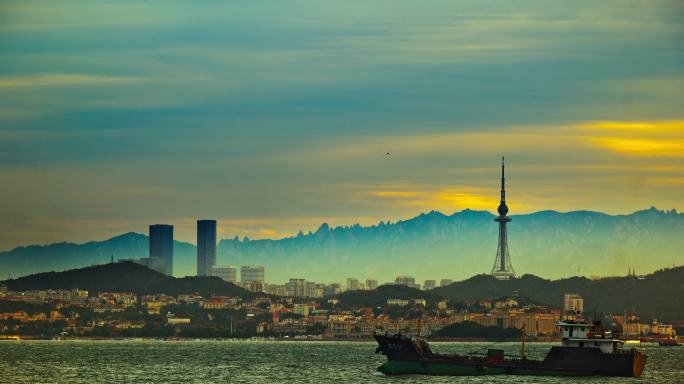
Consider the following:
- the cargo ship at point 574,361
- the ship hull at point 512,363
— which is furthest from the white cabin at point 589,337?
the ship hull at point 512,363

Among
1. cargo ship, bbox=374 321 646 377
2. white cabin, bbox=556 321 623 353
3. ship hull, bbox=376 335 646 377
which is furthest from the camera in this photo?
white cabin, bbox=556 321 623 353

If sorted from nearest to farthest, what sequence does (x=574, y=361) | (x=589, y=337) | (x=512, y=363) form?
(x=589, y=337) < (x=574, y=361) < (x=512, y=363)

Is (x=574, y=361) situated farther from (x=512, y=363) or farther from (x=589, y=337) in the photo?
(x=512, y=363)

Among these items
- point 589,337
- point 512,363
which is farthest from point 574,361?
point 512,363

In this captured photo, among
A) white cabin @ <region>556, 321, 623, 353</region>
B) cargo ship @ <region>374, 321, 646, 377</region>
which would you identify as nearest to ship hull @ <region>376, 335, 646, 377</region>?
cargo ship @ <region>374, 321, 646, 377</region>

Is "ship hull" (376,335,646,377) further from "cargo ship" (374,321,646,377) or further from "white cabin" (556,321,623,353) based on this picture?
"white cabin" (556,321,623,353)

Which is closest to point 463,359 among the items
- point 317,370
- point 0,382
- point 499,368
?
point 499,368

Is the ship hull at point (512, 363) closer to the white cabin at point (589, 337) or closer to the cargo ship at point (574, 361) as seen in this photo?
the cargo ship at point (574, 361)

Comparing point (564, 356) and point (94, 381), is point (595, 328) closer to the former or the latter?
point (564, 356)
